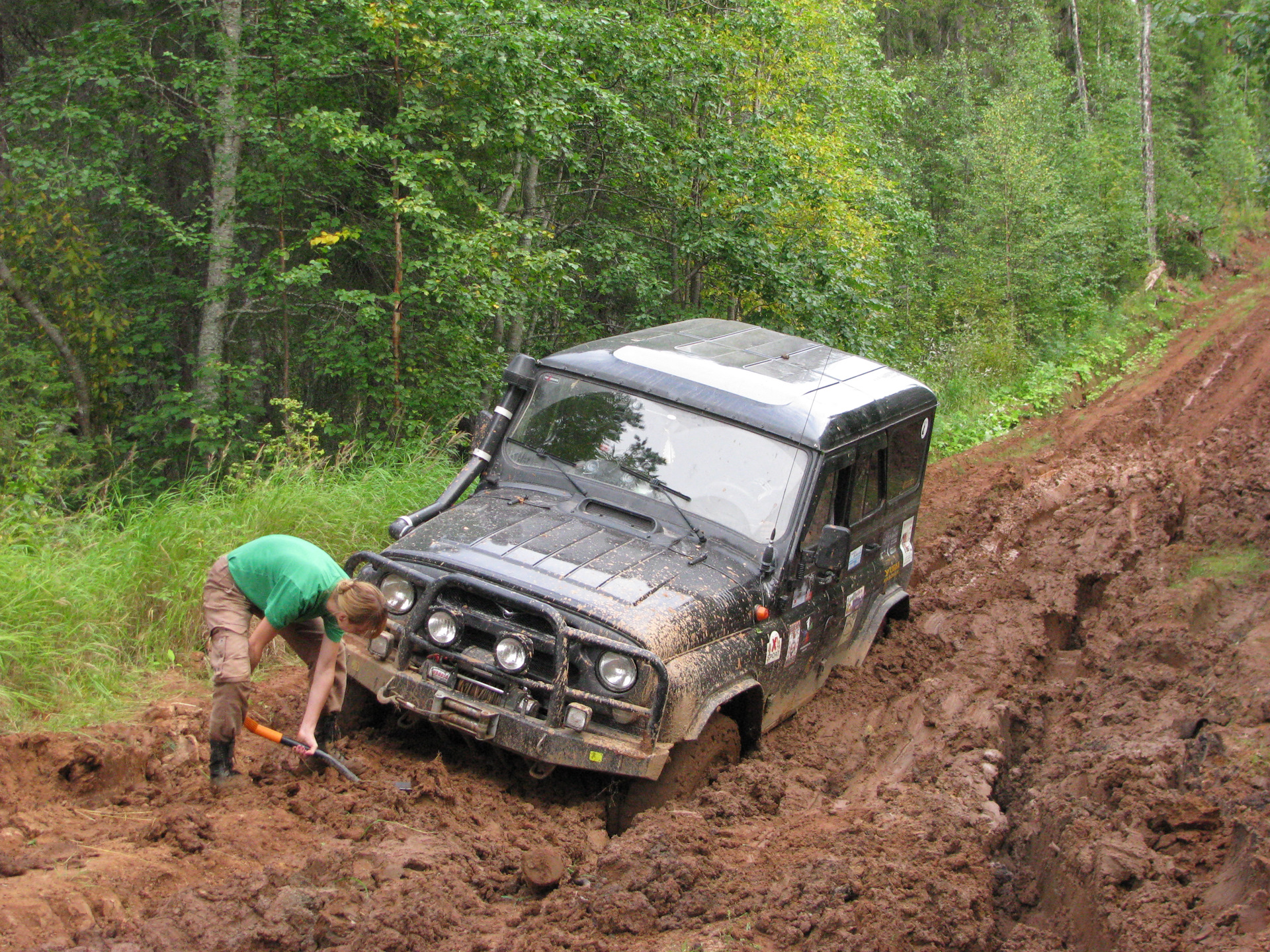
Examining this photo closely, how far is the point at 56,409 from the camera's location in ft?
34.0

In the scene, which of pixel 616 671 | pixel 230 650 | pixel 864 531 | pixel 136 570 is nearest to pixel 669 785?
pixel 616 671

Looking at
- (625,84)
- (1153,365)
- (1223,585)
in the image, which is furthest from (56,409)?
(1153,365)

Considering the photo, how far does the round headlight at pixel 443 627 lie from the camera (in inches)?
188

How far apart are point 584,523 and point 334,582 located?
1.35 m

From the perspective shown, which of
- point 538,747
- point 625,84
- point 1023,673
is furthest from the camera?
point 625,84

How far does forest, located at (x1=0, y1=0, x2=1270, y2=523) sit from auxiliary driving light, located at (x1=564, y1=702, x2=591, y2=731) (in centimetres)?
412

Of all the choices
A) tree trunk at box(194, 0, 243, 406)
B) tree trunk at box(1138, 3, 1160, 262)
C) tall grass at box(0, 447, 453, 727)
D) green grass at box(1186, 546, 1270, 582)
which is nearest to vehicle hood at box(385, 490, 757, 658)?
tall grass at box(0, 447, 453, 727)

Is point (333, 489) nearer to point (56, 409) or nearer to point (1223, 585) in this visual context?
point (56, 409)

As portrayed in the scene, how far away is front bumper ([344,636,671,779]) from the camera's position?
4.50 metres

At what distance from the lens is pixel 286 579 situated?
4473mm

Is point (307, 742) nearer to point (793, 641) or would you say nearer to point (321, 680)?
point (321, 680)

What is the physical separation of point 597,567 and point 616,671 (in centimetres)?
57

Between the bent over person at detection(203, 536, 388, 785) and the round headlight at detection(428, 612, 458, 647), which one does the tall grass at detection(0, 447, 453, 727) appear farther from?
the round headlight at detection(428, 612, 458, 647)

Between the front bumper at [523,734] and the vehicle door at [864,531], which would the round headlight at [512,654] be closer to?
the front bumper at [523,734]
